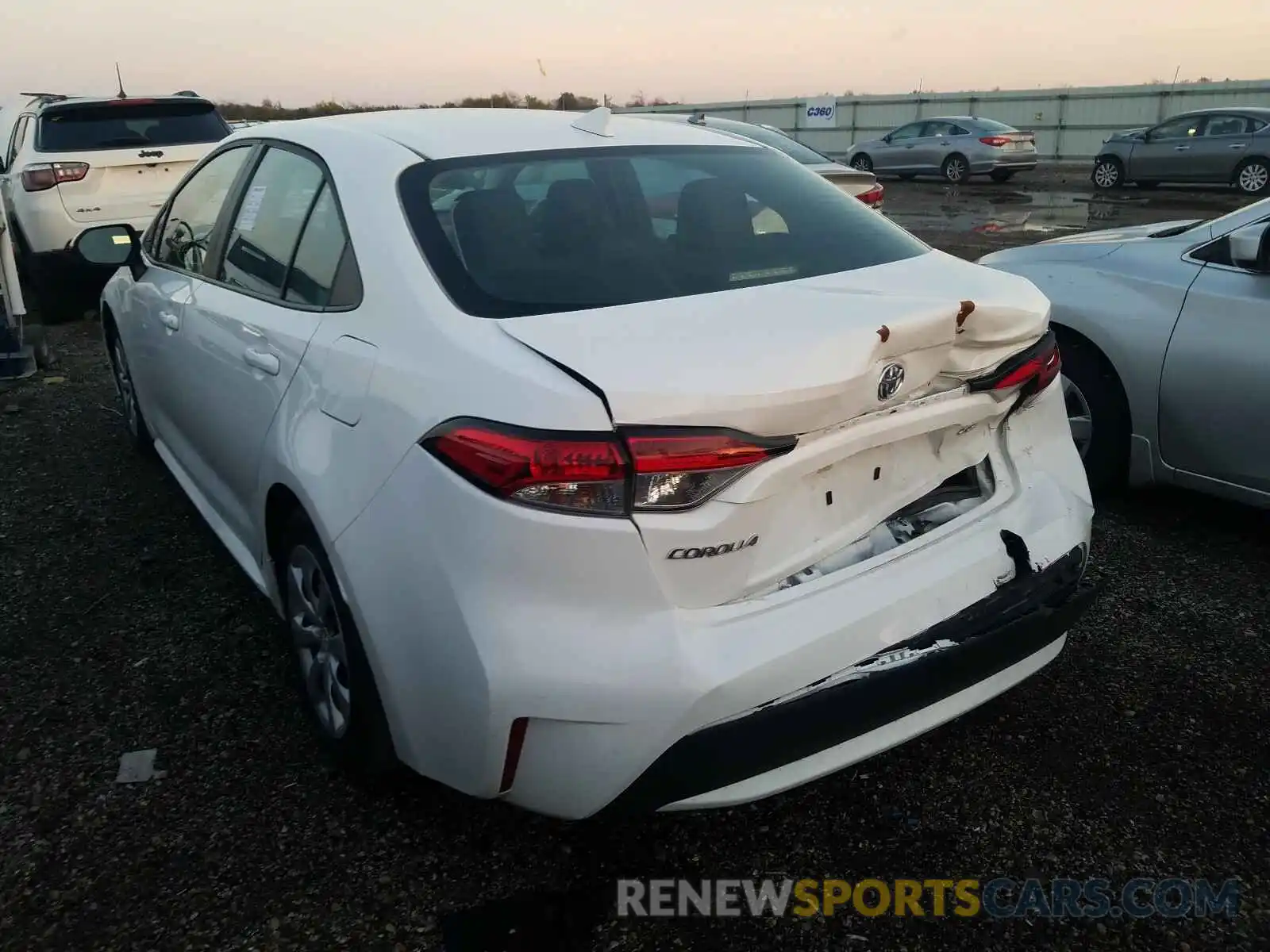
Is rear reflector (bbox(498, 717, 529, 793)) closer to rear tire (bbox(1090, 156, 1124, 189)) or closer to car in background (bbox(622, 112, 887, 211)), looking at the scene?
car in background (bbox(622, 112, 887, 211))

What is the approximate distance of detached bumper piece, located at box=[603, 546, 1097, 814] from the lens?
1880 mm

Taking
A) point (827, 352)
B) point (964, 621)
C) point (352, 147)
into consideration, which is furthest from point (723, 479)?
point (352, 147)

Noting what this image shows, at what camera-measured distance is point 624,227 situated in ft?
8.16

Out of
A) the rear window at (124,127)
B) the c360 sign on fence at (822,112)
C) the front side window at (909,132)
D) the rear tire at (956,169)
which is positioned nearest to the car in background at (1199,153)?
the rear tire at (956,169)

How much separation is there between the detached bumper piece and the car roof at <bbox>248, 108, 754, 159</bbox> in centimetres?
157

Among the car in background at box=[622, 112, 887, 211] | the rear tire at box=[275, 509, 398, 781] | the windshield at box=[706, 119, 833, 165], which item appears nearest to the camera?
the rear tire at box=[275, 509, 398, 781]

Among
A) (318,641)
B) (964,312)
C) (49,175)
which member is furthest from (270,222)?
(49,175)

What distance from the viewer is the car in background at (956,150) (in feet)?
70.5

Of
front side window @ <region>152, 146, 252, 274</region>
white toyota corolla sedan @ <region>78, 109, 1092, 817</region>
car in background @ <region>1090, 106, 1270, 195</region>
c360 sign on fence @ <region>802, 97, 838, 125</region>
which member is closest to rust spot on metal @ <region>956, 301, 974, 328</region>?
white toyota corolla sedan @ <region>78, 109, 1092, 817</region>

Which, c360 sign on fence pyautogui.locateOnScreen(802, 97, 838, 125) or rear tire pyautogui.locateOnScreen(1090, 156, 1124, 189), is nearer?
rear tire pyautogui.locateOnScreen(1090, 156, 1124, 189)

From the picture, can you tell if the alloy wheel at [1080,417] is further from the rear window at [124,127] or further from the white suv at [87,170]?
the rear window at [124,127]

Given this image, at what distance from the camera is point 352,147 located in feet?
8.54

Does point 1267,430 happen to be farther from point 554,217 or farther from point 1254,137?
point 1254,137

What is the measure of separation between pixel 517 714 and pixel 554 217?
1.22m
